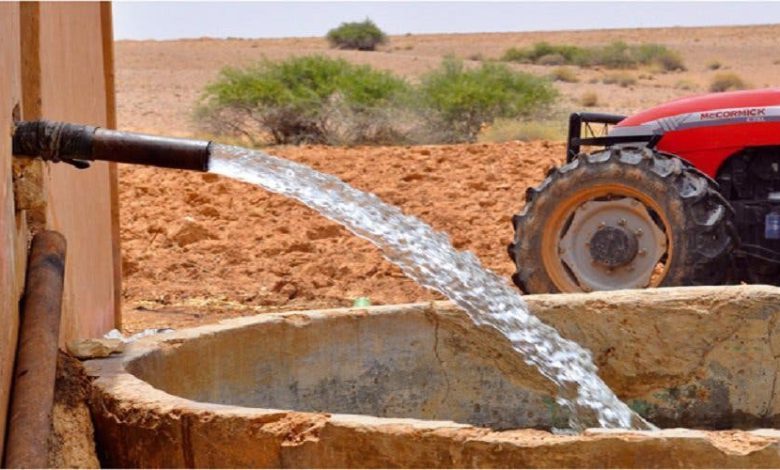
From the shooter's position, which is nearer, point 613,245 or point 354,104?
point 613,245

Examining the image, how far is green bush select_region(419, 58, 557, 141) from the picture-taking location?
23.9m

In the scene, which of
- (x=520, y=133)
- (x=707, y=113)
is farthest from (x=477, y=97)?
(x=707, y=113)

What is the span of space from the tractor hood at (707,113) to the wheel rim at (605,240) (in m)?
0.61

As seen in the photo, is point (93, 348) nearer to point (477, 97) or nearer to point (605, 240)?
point (605, 240)

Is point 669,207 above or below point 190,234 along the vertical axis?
above

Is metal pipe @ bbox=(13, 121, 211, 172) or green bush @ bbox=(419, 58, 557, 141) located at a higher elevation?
metal pipe @ bbox=(13, 121, 211, 172)

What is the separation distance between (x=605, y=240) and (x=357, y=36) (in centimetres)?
5431

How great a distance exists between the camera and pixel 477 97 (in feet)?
80.0

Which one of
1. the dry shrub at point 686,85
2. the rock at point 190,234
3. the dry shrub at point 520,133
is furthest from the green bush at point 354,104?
the dry shrub at point 686,85

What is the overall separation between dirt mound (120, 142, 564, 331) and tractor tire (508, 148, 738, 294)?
1.98 metres

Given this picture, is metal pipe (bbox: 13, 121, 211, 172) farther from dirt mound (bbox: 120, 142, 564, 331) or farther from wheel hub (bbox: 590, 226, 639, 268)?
→ dirt mound (bbox: 120, 142, 564, 331)

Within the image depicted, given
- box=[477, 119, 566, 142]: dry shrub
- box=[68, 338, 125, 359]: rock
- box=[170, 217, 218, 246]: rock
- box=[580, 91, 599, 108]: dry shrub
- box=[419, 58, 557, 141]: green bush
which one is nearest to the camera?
box=[68, 338, 125, 359]: rock

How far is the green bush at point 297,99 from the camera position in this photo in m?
22.9

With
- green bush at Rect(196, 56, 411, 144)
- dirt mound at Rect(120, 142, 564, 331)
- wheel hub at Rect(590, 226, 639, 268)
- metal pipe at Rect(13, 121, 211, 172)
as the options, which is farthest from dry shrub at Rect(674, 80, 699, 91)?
metal pipe at Rect(13, 121, 211, 172)
